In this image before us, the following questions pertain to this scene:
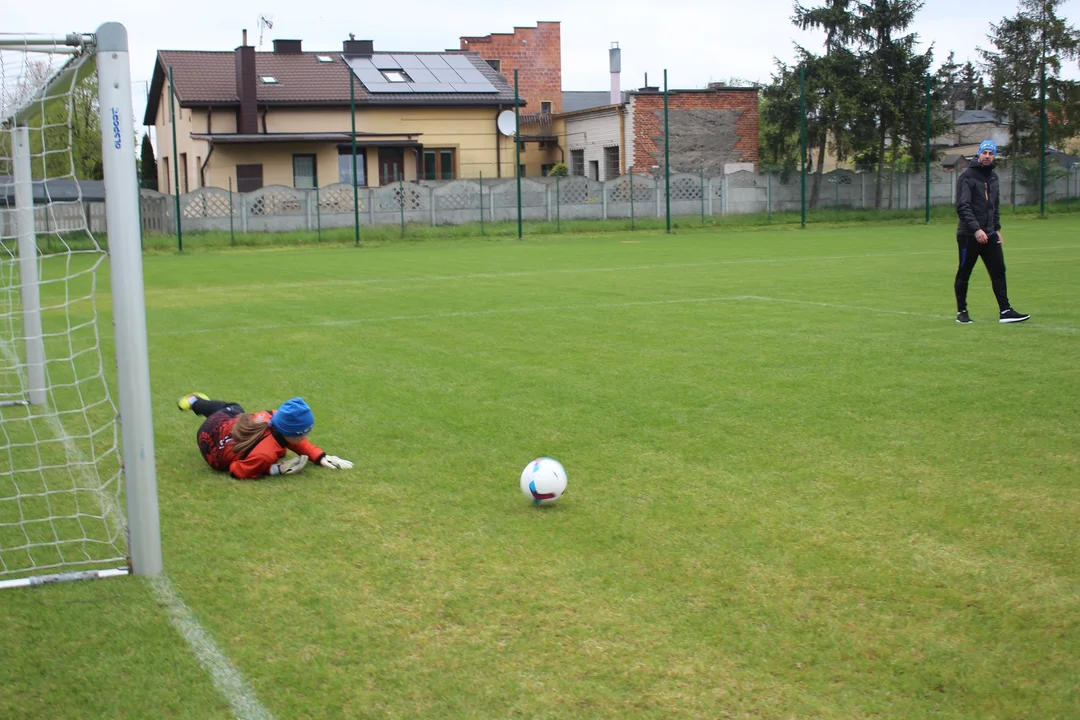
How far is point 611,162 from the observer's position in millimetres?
47906

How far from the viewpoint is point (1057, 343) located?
9.80m

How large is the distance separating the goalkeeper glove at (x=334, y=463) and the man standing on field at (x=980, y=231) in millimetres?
7691

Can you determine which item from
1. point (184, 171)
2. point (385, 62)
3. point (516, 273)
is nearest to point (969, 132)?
point (385, 62)

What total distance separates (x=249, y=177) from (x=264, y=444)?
37.7 m

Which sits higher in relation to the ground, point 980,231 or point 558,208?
point 558,208

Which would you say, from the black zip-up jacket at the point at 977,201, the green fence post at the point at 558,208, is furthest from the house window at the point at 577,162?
the black zip-up jacket at the point at 977,201

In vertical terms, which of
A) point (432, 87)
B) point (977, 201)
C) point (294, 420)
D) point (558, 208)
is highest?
point (432, 87)

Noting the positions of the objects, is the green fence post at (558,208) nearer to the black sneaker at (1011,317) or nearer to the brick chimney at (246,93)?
the brick chimney at (246,93)

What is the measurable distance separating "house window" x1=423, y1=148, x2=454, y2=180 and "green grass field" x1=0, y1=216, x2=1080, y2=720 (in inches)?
1381

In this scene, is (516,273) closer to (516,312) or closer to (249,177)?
(516,312)

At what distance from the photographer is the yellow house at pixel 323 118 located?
41.2 m

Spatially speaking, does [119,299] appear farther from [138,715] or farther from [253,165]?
[253,165]

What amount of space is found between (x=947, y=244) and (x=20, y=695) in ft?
79.5

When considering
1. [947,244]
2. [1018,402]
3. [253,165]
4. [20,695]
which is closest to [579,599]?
[20,695]
